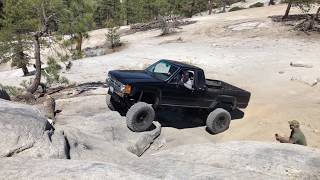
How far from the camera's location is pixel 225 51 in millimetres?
29312

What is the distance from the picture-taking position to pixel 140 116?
1305cm

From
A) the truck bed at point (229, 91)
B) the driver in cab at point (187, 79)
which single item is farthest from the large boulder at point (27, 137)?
the truck bed at point (229, 91)

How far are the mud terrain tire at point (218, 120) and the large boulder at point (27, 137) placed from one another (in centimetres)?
610

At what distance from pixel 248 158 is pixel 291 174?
3.26 ft

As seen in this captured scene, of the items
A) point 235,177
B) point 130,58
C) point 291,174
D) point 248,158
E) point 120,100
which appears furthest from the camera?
point 130,58

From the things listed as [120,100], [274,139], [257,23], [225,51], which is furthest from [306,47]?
[120,100]

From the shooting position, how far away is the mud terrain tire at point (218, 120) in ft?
47.7

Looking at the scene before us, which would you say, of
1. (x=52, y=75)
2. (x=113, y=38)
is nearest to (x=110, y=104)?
(x=52, y=75)

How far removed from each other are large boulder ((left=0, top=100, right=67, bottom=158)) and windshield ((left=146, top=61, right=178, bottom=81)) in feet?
15.9

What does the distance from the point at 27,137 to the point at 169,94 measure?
18.9 ft

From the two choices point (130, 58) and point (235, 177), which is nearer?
point (235, 177)

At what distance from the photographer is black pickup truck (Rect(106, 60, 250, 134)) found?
12953mm

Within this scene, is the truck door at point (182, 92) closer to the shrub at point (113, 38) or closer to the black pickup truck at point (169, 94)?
the black pickup truck at point (169, 94)

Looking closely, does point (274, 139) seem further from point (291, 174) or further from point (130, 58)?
point (130, 58)
